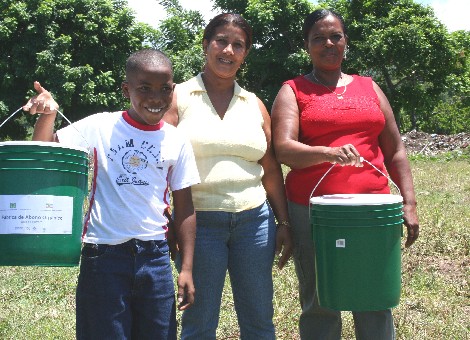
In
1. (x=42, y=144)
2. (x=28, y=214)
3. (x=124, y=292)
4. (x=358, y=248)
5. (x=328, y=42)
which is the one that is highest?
(x=328, y=42)

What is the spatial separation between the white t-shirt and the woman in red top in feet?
1.93

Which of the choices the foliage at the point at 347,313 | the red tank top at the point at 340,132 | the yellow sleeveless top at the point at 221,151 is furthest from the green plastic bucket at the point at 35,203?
the foliage at the point at 347,313

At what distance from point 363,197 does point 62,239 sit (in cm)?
118

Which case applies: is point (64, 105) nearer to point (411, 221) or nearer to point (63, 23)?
point (63, 23)

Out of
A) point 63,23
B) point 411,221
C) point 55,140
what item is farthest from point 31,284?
point 63,23

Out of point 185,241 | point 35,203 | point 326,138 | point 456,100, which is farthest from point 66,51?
point 456,100

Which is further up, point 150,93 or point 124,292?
point 150,93

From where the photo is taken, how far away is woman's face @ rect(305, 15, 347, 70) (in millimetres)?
2752

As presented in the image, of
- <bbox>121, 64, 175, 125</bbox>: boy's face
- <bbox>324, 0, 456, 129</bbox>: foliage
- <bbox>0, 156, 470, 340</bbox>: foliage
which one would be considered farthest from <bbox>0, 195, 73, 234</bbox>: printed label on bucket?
<bbox>324, 0, 456, 129</bbox>: foliage

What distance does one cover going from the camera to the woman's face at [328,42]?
2752 mm

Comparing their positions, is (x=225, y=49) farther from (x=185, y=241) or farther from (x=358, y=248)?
(x=358, y=248)

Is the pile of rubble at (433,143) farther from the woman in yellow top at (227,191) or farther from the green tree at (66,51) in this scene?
the woman in yellow top at (227,191)

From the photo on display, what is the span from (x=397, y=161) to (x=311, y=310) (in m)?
0.79

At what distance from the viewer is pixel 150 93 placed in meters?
2.33
